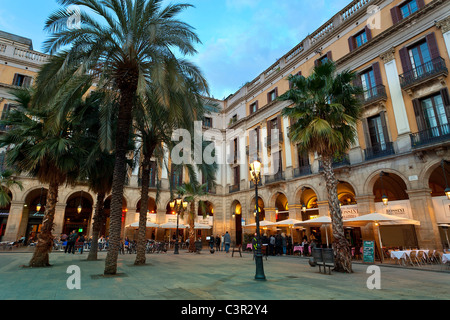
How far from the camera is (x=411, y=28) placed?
52.5 feet

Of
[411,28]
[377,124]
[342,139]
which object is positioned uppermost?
[411,28]

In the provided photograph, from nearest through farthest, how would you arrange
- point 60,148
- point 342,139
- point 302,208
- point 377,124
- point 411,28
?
point 60,148
point 342,139
point 411,28
point 377,124
point 302,208

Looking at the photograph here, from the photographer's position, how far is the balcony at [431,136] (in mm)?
13670

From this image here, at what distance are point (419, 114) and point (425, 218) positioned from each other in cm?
605

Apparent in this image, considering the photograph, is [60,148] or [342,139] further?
[342,139]

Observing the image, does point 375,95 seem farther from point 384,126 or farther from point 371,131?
point 371,131

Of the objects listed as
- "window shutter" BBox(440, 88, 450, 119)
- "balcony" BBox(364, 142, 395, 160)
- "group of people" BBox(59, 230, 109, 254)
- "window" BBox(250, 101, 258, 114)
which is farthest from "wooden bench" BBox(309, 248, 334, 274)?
"window" BBox(250, 101, 258, 114)

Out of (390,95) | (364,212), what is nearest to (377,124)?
(390,95)

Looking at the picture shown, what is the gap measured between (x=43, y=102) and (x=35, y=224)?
23119 mm

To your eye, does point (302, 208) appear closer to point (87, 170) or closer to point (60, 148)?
point (87, 170)

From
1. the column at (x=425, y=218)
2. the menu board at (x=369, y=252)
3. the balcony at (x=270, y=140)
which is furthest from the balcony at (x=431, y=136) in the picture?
the balcony at (x=270, y=140)

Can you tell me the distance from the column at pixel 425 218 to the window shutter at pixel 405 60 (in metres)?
7.73

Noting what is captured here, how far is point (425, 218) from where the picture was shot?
14.0m
